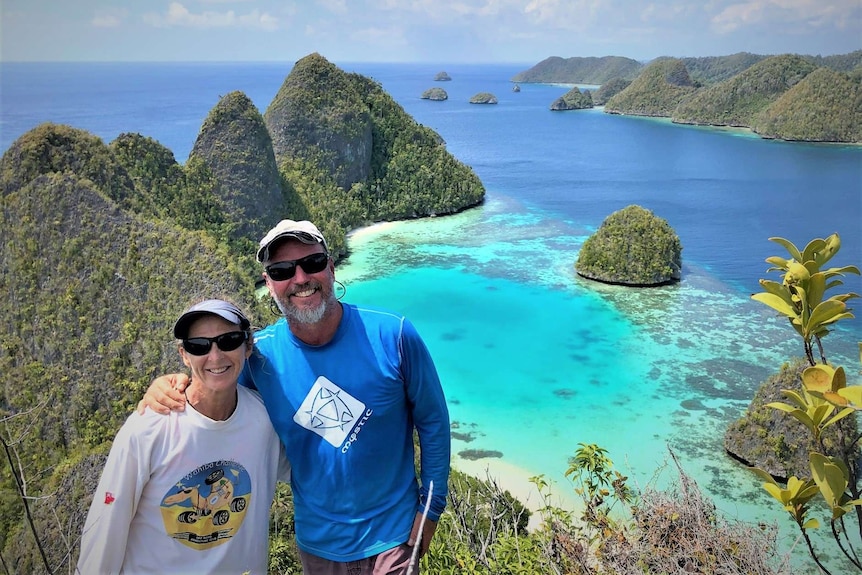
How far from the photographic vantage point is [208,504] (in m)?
2.91

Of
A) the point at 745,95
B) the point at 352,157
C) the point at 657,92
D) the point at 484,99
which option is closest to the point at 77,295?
the point at 352,157

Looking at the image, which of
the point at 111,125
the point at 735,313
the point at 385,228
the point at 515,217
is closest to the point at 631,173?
the point at 515,217

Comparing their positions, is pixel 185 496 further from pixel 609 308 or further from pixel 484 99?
pixel 484 99

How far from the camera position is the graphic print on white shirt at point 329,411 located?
3.08 m

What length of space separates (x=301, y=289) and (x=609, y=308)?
2235cm

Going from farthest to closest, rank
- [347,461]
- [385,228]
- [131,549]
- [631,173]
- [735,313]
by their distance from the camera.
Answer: [631,173]
[385,228]
[735,313]
[347,461]
[131,549]

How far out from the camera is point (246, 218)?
3019 cm

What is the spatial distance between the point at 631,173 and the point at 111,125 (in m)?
72.4

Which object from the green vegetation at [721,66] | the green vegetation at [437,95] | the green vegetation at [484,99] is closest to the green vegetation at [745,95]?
the green vegetation at [484,99]

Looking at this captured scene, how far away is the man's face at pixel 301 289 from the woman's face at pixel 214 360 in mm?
273

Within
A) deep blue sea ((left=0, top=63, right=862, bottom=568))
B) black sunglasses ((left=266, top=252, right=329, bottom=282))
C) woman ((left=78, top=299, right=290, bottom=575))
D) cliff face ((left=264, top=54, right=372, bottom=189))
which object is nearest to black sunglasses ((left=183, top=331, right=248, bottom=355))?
woman ((left=78, top=299, right=290, bottom=575))

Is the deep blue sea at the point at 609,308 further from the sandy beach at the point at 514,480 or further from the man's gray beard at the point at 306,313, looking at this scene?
the man's gray beard at the point at 306,313

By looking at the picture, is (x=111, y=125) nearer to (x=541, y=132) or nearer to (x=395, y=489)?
(x=541, y=132)

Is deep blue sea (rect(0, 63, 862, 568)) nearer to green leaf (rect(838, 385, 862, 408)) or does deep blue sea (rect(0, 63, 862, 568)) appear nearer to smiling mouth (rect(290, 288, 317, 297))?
green leaf (rect(838, 385, 862, 408))
